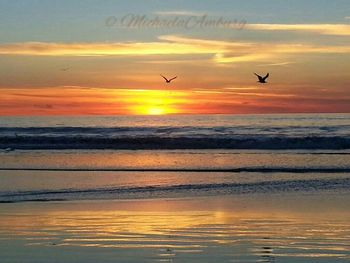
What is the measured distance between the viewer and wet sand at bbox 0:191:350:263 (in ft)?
27.1

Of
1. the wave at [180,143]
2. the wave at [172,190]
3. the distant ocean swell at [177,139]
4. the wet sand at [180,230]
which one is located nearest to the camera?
the wet sand at [180,230]

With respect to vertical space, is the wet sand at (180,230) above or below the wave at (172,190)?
below

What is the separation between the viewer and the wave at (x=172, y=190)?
45.8 feet

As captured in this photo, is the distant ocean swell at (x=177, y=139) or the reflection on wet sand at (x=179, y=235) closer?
the reflection on wet sand at (x=179, y=235)

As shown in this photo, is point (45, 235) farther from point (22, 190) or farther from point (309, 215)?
point (22, 190)

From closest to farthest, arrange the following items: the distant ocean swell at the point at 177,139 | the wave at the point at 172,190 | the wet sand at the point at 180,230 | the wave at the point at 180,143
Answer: the wet sand at the point at 180,230
the wave at the point at 172,190
the wave at the point at 180,143
the distant ocean swell at the point at 177,139

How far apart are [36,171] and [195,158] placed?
7.45 m

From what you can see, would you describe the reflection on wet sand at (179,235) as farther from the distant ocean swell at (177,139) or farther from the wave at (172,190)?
the distant ocean swell at (177,139)

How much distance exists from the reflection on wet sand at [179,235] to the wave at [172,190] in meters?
2.16

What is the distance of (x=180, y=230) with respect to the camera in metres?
9.85

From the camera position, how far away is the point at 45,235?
31.2 ft

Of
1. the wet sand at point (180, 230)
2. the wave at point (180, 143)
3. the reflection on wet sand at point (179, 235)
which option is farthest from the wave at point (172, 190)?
the wave at point (180, 143)

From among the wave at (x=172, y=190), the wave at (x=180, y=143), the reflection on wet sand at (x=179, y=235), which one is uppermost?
the wave at (x=180, y=143)

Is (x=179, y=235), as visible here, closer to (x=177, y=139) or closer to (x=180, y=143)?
(x=180, y=143)
